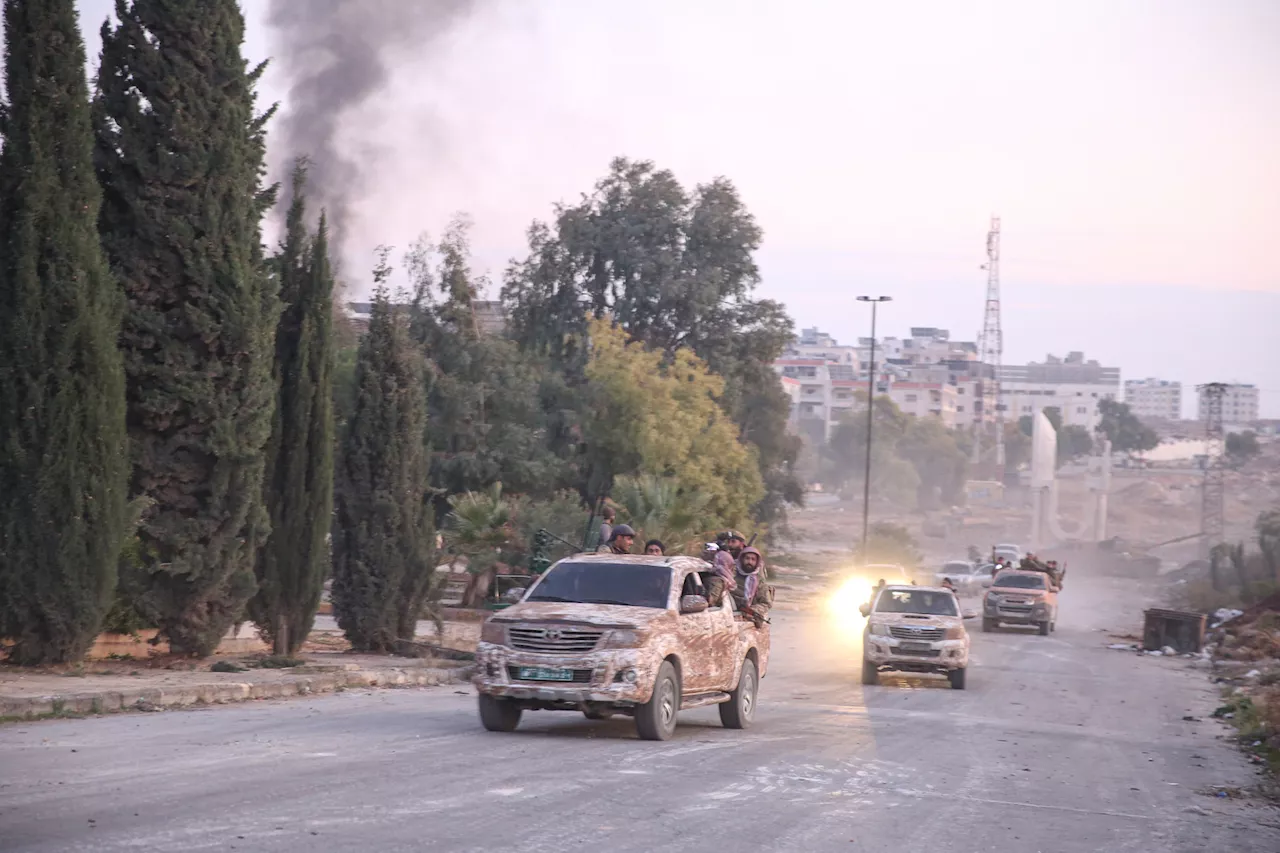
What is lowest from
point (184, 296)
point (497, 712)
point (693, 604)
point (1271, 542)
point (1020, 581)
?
point (497, 712)

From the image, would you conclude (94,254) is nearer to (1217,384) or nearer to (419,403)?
(419,403)

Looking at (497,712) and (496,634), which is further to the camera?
(497,712)

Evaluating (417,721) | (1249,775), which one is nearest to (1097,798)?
(1249,775)

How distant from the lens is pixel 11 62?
55.2ft

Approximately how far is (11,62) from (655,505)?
70.1 feet

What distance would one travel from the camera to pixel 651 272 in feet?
229

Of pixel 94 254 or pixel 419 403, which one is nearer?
pixel 94 254

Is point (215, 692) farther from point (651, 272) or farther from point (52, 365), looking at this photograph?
point (651, 272)

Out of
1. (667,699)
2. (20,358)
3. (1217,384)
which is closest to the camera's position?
(667,699)

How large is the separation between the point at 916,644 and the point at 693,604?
34.5 ft

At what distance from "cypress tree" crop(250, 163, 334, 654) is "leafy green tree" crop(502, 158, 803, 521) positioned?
48.5 m

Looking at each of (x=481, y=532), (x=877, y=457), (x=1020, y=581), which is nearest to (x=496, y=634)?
(x=481, y=532)

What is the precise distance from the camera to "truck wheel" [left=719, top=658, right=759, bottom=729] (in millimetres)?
16141

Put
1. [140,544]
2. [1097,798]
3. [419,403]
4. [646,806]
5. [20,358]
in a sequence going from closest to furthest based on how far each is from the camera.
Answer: [646,806] < [1097,798] < [20,358] < [140,544] < [419,403]
